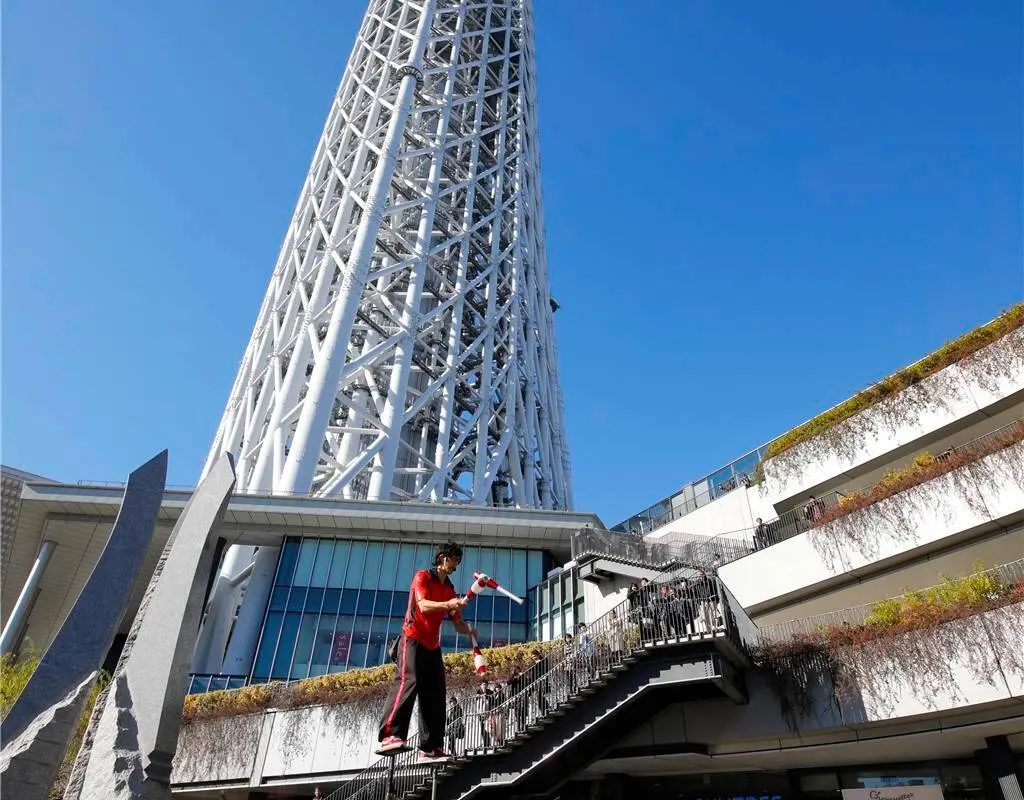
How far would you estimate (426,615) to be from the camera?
7.06 m

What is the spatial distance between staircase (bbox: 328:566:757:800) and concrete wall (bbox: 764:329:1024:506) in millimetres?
10598

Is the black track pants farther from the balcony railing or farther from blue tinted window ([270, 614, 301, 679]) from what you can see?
blue tinted window ([270, 614, 301, 679])

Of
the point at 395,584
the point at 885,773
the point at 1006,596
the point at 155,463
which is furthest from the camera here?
the point at 395,584

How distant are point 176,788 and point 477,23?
69553 millimetres

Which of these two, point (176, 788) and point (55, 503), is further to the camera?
point (55, 503)

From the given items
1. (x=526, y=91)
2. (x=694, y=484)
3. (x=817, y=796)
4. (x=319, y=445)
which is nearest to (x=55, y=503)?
(x=319, y=445)

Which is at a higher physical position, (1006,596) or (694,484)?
(694,484)

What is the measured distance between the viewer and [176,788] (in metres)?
22.8

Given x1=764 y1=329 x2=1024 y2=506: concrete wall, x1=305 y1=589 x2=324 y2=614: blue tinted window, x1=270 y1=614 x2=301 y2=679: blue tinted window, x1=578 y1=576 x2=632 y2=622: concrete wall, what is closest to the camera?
x1=764 y1=329 x2=1024 y2=506: concrete wall

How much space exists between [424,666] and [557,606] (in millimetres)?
23154

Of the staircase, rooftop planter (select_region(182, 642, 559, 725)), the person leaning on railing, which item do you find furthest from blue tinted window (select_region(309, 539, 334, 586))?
the person leaning on railing

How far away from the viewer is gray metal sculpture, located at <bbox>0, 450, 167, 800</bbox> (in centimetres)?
921

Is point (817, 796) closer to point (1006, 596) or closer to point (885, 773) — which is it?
point (885, 773)

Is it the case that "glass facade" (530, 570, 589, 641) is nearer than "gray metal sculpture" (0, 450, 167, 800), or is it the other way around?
"gray metal sculpture" (0, 450, 167, 800)
